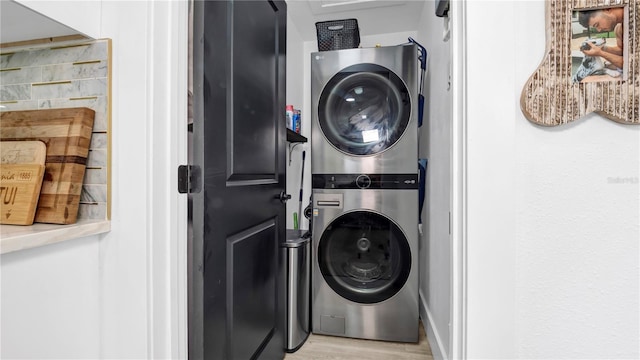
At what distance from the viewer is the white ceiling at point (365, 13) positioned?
2.43 m

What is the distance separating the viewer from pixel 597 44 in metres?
0.59

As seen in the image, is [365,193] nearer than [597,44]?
No

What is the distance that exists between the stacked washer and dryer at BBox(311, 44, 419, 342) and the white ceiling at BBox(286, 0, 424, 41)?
74cm

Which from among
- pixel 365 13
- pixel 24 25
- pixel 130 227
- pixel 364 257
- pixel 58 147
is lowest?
pixel 364 257

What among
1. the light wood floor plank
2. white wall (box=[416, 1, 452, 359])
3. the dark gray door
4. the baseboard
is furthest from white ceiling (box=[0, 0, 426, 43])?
the light wood floor plank

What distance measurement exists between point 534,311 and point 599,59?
0.56m

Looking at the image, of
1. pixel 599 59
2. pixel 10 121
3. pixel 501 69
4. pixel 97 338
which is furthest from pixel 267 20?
pixel 97 338

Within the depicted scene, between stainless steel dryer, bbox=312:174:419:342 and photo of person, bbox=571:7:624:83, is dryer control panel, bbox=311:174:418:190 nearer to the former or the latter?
stainless steel dryer, bbox=312:174:419:342

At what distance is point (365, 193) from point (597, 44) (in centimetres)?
147

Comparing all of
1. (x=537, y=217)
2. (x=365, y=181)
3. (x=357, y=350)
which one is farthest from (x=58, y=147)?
(x=357, y=350)

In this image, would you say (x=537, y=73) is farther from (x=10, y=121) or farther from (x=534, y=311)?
(x=10, y=121)

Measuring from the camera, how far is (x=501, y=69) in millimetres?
617

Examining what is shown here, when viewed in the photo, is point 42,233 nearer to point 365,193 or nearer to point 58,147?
point 58,147

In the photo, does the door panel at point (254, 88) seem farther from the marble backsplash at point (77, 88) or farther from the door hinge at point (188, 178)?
the marble backsplash at point (77, 88)
